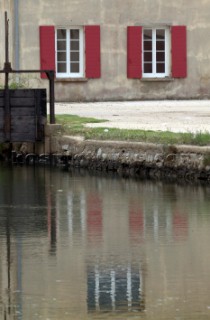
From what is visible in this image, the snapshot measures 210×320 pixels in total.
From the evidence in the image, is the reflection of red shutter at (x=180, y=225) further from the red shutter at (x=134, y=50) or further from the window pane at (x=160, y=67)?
the window pane at (x=160, y=67)

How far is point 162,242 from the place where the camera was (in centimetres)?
1481

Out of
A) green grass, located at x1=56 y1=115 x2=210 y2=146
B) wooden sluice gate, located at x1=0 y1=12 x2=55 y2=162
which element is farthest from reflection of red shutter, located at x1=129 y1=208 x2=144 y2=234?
wooden sluice gate, located at x1=0 y1=12 x2=55 y2=162

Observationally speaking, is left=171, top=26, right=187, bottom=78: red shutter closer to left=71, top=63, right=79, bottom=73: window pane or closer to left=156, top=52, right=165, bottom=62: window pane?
left=156, top=52, right=165, bottom=62: window pane

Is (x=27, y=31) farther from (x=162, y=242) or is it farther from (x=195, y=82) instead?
(x=162, y=242)

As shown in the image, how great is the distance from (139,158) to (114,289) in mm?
9546

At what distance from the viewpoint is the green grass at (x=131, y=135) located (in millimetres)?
20891

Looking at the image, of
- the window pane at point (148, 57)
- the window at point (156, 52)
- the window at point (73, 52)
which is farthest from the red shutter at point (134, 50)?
the window at point (73, 52)

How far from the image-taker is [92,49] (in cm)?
3503

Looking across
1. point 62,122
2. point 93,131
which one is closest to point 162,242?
point 93,131

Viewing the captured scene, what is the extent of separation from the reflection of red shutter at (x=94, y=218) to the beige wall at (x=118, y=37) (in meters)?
16.1

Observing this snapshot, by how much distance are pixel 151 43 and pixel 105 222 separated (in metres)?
19.5

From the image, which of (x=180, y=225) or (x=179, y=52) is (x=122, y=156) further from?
(x=179, y=52)

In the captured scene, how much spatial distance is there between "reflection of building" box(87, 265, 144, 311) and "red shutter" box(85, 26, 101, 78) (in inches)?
867

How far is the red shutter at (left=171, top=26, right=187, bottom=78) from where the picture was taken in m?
35.4
